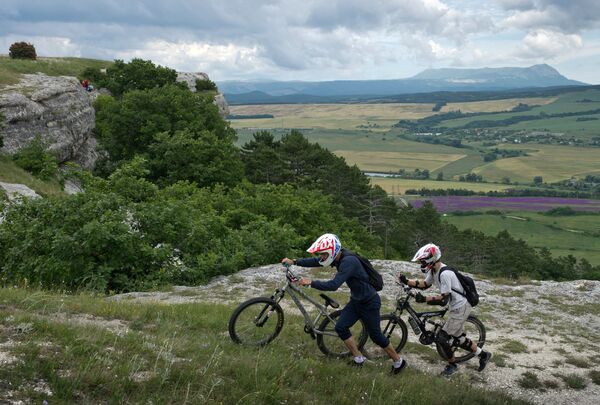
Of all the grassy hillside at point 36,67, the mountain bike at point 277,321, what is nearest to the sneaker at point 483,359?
the mountain bike at point 277,321

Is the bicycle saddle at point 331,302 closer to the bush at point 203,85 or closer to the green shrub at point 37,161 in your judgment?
the green shrub at point 37,161

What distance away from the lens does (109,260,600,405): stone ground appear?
10125 mm

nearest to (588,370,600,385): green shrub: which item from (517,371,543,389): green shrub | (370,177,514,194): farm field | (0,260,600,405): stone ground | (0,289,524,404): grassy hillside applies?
(0,260,600,405): stone ground

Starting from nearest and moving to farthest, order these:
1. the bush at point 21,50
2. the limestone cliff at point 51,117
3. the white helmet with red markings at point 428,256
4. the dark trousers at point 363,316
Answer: the dark trousers at point 363,316 < the white helmet with red markings at point 428,256 < the limestone cliff at point 51,117 < the bush at point 21,50

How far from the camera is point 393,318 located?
10.1 meters

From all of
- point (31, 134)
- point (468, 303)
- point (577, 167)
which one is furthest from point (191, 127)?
point (577, 167)

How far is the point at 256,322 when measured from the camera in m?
9.22

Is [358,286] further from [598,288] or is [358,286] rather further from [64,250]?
[598,288]

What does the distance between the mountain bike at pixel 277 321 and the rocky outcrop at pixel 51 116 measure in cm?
2578

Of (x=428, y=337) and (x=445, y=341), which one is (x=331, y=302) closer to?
(x=428, y=337)

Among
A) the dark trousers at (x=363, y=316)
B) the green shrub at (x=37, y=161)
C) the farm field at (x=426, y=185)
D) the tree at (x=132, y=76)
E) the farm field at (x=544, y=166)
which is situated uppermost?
the tree at (x=132, y=76)

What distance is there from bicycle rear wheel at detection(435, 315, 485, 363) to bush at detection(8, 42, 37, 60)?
52.4m

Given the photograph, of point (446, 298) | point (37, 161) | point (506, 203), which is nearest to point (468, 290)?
point (446, 298)

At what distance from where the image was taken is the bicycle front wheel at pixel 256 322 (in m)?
9.00
